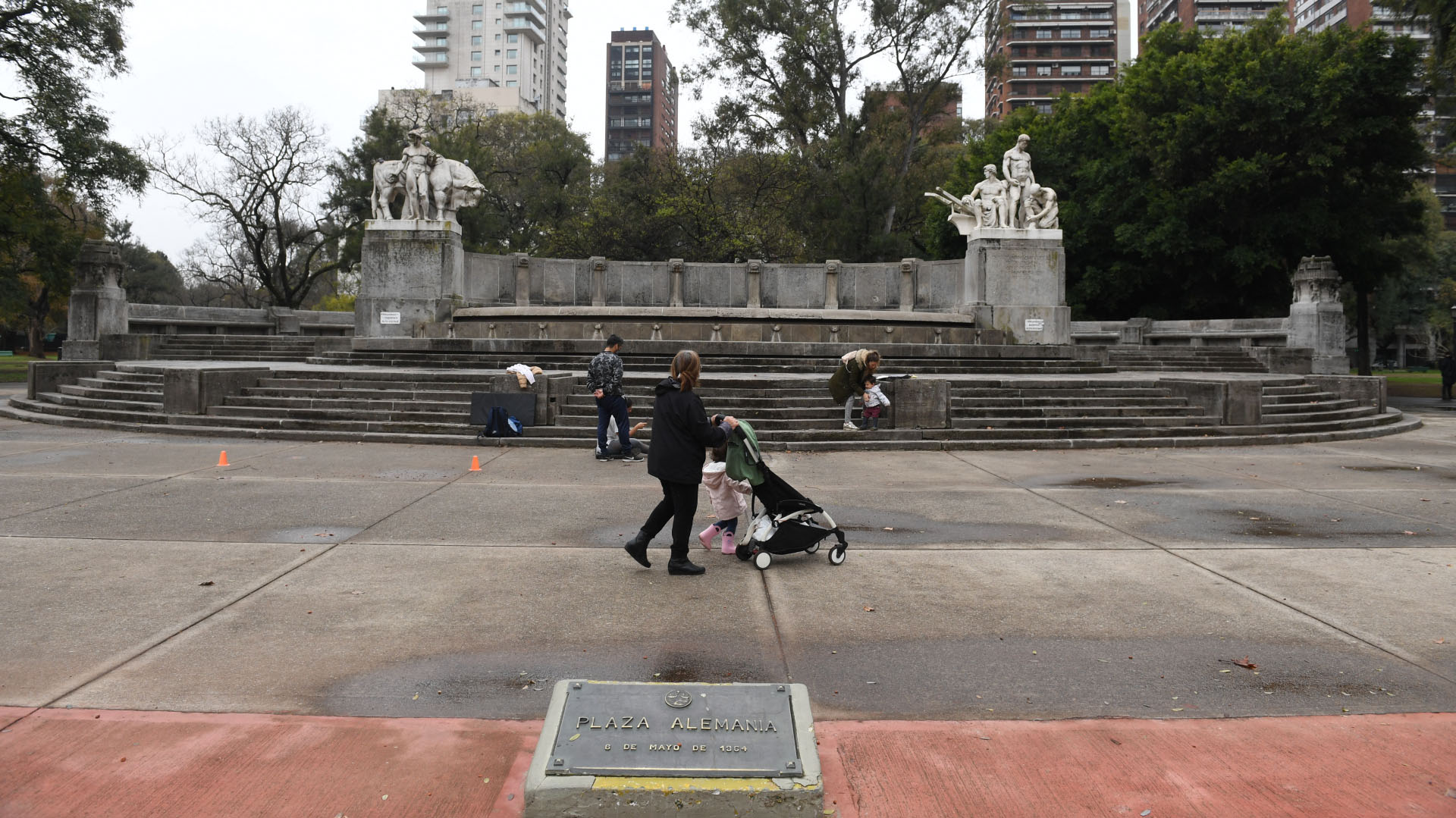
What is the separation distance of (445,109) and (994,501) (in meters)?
49.6

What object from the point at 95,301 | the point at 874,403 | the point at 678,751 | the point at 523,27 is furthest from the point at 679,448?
the point at 523,27

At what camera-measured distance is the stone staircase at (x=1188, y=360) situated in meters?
23.8

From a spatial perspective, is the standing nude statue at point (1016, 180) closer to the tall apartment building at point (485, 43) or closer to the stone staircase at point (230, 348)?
the stone staircase at point (230, 348)

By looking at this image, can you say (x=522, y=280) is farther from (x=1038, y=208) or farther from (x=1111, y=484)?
(x=1111, y=484)

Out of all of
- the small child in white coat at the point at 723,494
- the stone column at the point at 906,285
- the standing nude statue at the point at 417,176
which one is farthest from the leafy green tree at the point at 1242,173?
the small child in white coat at the point at 723,494

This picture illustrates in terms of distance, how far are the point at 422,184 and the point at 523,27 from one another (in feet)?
390

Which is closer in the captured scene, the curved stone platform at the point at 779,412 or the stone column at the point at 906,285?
the curved stone platform at the point at 779,412

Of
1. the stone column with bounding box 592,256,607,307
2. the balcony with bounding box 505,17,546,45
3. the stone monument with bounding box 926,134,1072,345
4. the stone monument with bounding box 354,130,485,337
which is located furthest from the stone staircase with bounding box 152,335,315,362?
the balcony with bounding box 505,17,546,45

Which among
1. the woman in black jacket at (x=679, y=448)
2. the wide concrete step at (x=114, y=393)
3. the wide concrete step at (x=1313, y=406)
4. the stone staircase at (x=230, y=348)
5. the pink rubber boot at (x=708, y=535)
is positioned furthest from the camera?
the stone staircase at (x=230, y=348)

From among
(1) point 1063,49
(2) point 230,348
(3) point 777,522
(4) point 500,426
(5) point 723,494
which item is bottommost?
(3) point 777,522

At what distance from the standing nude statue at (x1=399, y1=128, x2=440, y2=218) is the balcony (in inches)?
4583

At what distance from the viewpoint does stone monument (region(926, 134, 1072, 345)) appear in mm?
23812

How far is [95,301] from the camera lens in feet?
81.4

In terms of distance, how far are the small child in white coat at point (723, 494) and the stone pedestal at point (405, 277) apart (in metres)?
18.2
